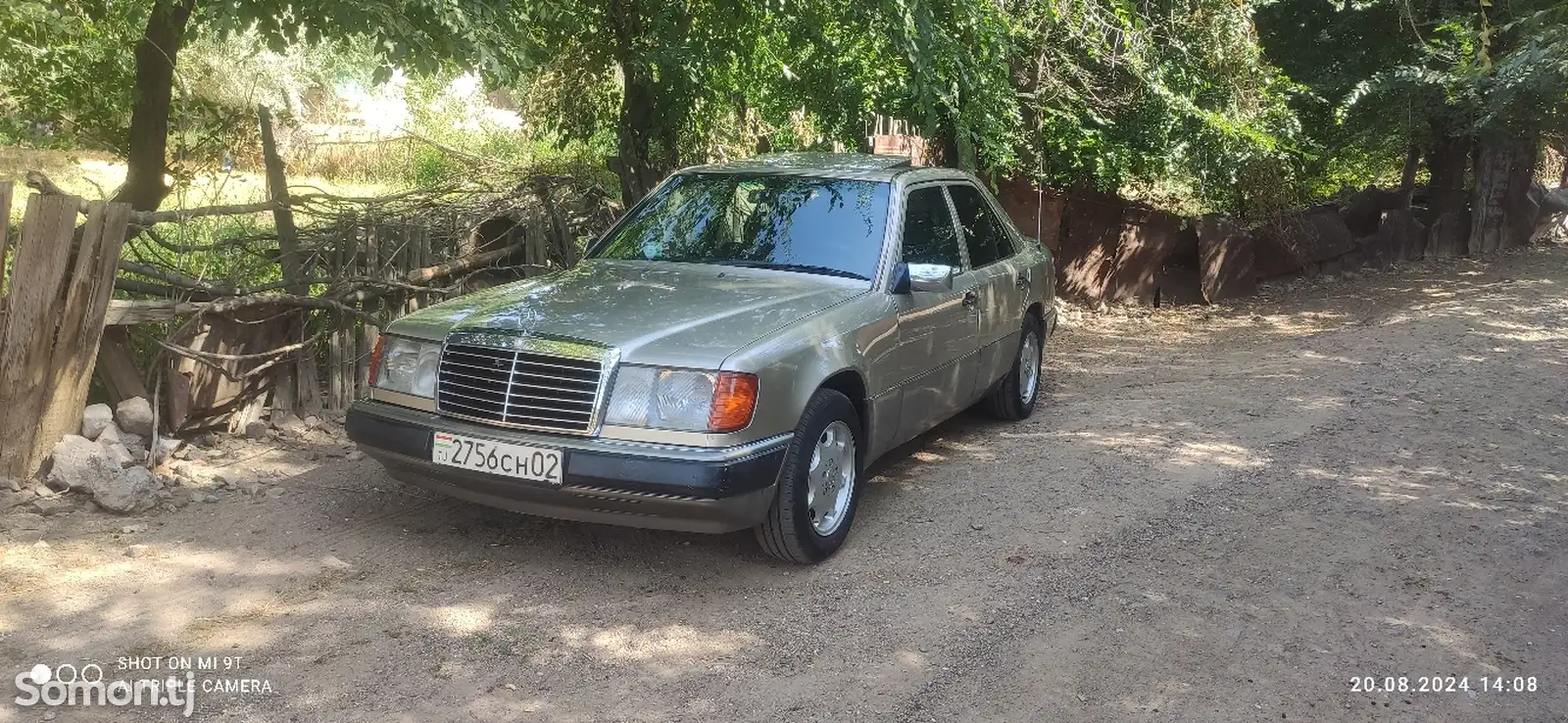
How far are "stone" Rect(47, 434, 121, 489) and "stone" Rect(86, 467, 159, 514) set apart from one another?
37 mm

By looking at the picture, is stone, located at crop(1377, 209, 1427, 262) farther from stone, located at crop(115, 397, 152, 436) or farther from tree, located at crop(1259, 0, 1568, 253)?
stone, located at crop(115, 397, 152, 436)

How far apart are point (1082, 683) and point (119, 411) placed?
180 inches

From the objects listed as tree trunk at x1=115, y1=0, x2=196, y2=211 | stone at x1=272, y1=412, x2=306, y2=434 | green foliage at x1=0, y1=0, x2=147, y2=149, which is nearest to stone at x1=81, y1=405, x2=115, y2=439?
stone at x1=272, y1=412, x2=306, y2=434

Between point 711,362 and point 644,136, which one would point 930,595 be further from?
point 644,136

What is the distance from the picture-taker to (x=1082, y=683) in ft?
12.6

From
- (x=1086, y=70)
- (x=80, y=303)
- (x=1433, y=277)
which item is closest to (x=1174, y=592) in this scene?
(x=80, y=303)

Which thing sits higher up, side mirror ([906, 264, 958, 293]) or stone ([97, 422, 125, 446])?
side mirror ([906, 264, 958, 293])

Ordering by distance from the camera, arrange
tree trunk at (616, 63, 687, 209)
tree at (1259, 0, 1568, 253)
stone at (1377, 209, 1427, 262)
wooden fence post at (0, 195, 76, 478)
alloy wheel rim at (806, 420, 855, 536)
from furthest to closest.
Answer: stone at (1377, 209, 1427, 262) < tree at (1259, 0, 1568, 253) < tree trunk at (616, 63, 687, 209) < wooden fence post at (0, 195, 76, 478) < alloy wheel rim at (806, 420, 855, 536)

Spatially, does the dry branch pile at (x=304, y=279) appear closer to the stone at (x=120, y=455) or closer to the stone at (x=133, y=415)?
the stone at (x=133, y=415)

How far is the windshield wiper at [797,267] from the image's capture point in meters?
5.36

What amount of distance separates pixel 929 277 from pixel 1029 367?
2.40m

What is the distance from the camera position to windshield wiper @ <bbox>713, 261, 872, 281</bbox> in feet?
17.6

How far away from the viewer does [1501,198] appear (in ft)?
45.2

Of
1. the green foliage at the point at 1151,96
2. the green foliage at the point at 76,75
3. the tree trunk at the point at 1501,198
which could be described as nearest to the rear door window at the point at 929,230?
the green foliage at the point at 1151,96
